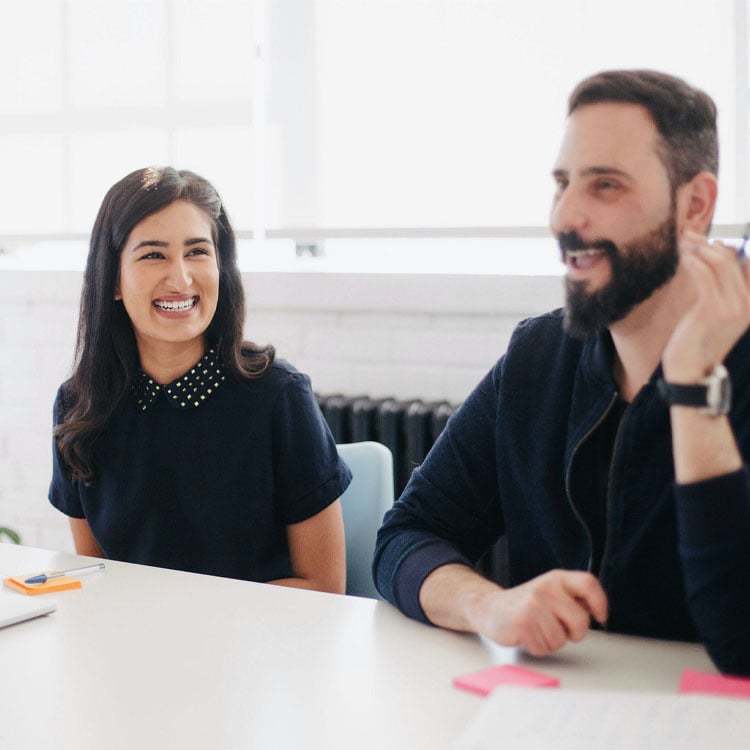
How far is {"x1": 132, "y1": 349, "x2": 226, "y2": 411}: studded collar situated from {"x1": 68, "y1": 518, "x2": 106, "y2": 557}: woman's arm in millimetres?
252

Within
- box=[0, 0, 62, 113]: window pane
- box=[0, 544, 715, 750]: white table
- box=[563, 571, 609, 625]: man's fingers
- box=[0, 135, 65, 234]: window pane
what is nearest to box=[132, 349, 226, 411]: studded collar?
box=[0, 544, 715, 750]: white table

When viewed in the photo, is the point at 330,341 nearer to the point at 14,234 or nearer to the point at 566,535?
the point at 14,234

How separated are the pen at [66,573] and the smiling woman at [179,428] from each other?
1.17 ft

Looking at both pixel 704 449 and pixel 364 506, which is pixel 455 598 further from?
pixel 364 506

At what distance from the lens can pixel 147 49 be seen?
10.0 ft

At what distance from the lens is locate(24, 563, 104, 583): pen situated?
151 centimetres

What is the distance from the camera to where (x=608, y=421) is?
144cm

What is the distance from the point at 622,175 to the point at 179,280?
877 mm

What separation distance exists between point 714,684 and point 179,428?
3.69 feet

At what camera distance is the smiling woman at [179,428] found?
1.94m

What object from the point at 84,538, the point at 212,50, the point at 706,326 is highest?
the point at 212,50

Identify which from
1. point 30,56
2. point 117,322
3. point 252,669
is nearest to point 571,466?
point 252,669

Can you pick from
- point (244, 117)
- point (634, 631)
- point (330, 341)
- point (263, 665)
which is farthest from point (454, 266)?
point (263, 665)

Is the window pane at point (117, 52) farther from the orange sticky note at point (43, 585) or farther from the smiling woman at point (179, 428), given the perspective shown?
the orange sticky note at point (43, 585)
